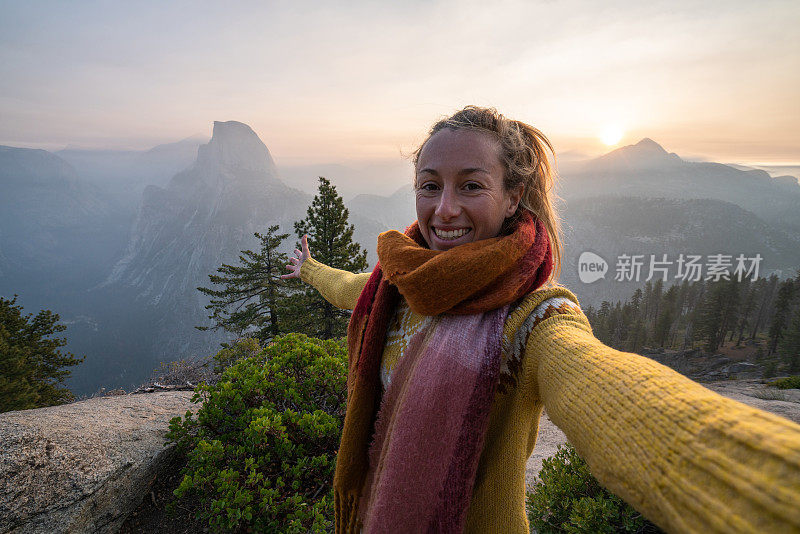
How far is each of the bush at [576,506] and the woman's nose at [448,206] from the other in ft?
11.3

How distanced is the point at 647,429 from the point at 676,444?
0.25 ft

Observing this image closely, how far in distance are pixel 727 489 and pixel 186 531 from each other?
459 centimetres

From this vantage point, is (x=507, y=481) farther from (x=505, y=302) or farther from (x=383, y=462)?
(x=505, y=302)

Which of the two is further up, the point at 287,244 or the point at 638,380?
the point at 638,380

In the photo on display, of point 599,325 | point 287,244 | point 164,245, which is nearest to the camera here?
point 599,325

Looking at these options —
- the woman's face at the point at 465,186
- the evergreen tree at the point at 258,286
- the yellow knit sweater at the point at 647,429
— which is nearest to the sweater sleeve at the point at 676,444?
the yellow knit sweater at the point at 647,429

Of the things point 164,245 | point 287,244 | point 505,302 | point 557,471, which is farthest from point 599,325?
point 164,245

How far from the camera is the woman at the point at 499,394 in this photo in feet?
2.21

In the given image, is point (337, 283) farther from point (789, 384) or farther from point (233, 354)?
point (789, 384)

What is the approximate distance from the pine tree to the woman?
12931mm

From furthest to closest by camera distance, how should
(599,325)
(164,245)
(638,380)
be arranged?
(164,245) → (599,325) → (638,380)

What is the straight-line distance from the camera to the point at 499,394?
4.78ft

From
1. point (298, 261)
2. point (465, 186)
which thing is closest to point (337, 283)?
point (298, 261)

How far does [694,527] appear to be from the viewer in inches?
26.6
